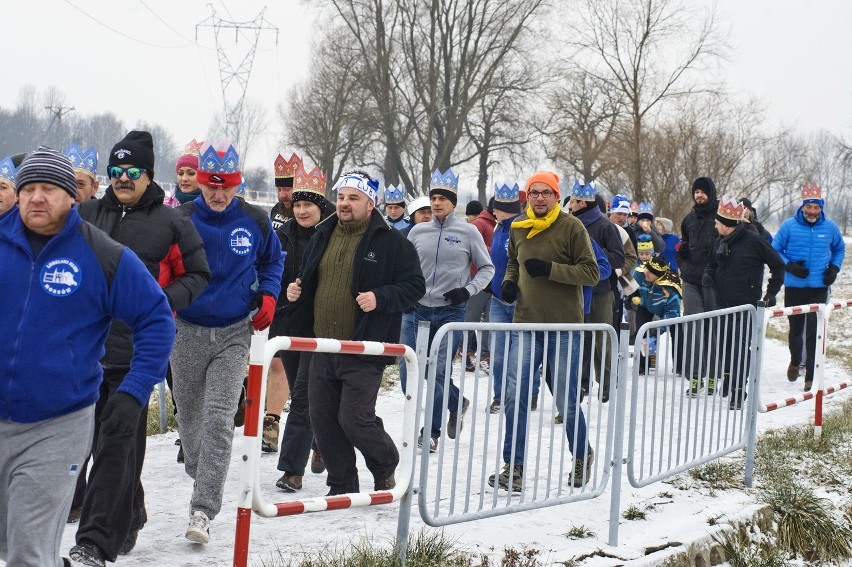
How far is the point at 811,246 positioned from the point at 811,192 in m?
0.72

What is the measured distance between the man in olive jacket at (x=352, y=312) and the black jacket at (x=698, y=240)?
5.26 metres

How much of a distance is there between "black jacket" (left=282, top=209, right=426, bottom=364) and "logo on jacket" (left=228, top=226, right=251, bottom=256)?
583mm

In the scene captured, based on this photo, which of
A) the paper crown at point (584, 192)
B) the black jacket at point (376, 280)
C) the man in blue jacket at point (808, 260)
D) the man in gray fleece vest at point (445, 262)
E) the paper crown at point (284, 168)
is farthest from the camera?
the man in blue jacket at point (808, 260)

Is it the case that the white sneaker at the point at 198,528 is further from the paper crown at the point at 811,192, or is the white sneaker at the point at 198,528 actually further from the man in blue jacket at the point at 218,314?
the paper crown at the point at 811,192

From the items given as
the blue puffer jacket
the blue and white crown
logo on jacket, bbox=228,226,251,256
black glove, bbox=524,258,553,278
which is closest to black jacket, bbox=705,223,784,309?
the blue puffer jacket

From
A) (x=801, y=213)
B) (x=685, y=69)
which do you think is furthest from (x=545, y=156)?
(x=801, y=213)

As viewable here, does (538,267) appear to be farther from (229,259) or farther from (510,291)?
(229,259)

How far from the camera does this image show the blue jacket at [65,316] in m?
3.67

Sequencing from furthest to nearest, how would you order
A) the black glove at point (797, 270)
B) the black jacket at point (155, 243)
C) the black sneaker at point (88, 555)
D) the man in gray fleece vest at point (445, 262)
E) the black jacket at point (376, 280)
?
A: the black glove at point (797, 270)
the man in gray fleece vest at point (445, 262)
the black jacket at point (376, 280)
the black jacket at point (155, 243)
the black sneaker at point (88, 555)

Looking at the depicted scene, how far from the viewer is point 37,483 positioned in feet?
11.9

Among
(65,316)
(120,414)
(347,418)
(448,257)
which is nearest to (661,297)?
(448,257)

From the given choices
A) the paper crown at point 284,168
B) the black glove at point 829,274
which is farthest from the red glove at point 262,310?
the black glove at point 829,274

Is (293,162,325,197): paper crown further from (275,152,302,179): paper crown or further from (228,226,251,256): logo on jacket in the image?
(228,226,251,256): logo on jacket

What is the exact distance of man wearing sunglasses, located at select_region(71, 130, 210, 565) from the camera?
A: 473 centimetres
